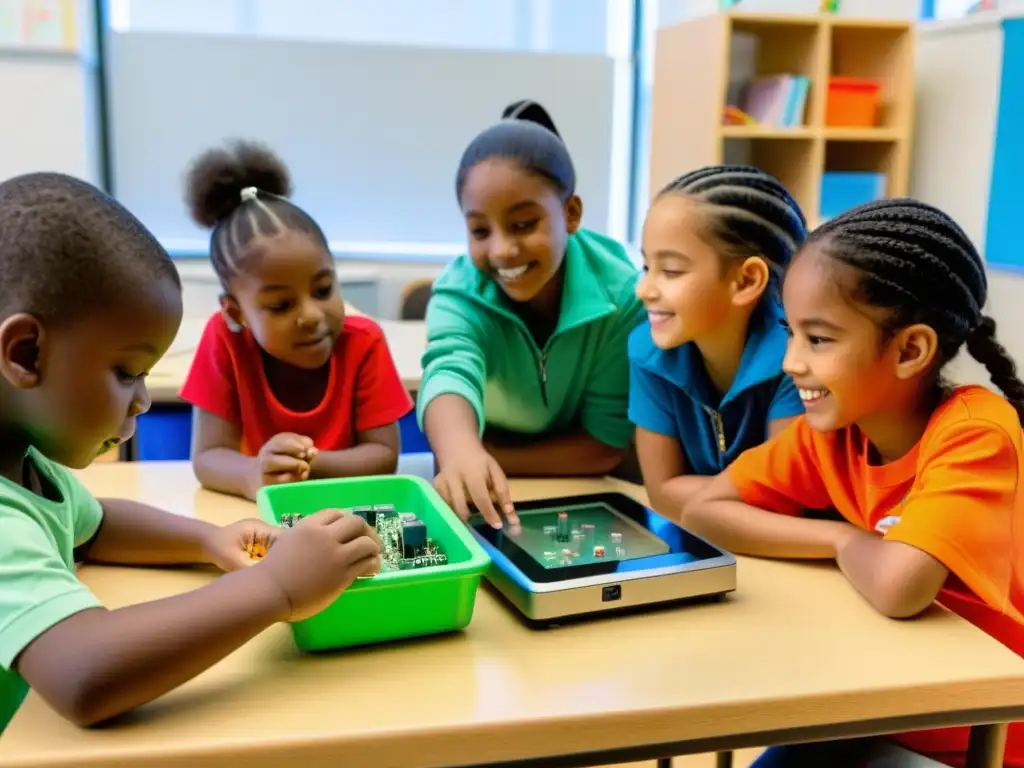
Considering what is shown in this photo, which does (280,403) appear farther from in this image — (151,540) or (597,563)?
(597,563)

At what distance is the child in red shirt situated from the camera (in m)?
1.29

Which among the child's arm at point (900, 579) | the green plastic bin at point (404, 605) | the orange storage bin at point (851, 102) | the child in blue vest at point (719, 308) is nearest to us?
the green plastic bin at point (404, 605)

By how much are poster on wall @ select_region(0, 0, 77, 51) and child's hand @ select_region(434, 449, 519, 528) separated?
302 centimetres

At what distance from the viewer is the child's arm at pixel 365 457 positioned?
4.17 feet

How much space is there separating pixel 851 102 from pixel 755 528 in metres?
2.85

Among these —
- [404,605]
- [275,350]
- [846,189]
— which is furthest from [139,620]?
[846,189]

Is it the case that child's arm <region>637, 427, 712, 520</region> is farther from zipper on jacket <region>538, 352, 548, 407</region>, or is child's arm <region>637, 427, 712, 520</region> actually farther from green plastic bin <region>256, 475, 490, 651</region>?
green plastic bin <region>256, 475, 490, 651</region>

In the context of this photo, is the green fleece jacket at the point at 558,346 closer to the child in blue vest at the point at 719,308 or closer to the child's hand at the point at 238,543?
the child in blue vest at the point at 719,308

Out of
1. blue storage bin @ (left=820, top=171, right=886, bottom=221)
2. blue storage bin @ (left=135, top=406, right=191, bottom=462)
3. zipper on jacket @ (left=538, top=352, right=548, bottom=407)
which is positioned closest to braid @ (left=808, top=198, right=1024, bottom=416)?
zipper on jacket @ (left=538, top=352, right=548, bottom=407)

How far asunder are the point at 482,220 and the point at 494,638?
0.70 metres

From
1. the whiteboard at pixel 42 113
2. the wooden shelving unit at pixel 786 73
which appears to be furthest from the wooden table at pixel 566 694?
the whiteboard at pixel 42 113

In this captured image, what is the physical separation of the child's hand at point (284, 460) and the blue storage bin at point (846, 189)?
9.08 feet

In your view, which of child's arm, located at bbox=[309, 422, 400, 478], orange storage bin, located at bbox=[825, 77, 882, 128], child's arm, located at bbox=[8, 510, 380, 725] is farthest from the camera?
orange storage bin, located at bbox=[825, 77, 882, 128]

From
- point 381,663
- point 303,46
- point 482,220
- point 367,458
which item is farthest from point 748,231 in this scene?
point 303,46
